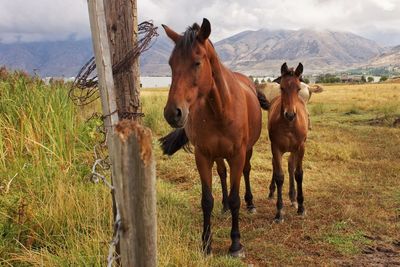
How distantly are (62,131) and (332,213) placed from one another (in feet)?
13.9

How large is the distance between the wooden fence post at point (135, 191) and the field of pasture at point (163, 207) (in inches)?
52.3

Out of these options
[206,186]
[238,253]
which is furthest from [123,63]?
[238,253]

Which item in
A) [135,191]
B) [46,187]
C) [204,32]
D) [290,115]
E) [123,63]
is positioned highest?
[204,32]

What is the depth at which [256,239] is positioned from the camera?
17.1ft

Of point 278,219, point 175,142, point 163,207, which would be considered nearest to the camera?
point 163,207

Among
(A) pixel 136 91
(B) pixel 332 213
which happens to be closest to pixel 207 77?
(A) pixel 136 91

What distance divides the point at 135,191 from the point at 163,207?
3846mm

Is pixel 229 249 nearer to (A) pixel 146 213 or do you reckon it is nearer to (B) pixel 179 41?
(B) pixel 179 41

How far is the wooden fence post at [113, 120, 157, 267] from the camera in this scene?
5.51ft

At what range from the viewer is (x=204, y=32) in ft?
11.9

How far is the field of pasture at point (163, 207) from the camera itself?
356cm

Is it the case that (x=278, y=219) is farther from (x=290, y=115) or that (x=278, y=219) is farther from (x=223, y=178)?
(x=290, y=115)

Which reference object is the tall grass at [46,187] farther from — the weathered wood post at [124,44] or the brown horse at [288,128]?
the brown horse at [288,128]

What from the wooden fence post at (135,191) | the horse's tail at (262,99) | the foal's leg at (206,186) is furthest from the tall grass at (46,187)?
the horse's tail at (262,99)
